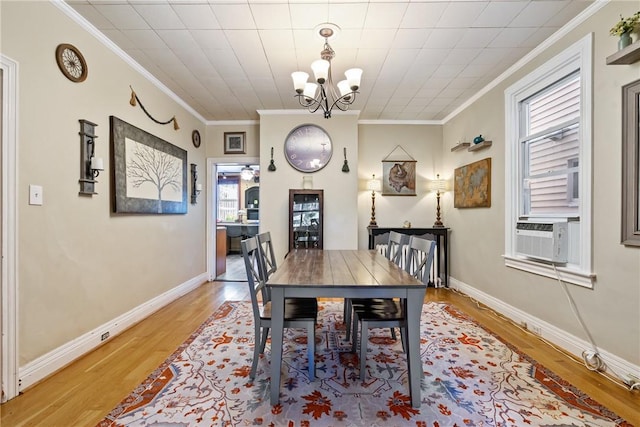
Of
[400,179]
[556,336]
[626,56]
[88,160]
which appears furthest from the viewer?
[400,179]

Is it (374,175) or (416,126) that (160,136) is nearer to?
(374,175)

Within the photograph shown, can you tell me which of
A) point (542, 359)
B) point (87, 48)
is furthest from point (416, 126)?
point (87, 48)

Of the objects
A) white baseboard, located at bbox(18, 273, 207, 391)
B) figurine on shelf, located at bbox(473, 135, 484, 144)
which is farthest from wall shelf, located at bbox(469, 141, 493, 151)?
white baseboard, located at bbox(18, 273, 207, 391)

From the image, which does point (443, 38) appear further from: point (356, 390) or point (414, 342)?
point (356, 390)

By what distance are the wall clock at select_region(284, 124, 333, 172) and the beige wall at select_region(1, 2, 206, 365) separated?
1922 millimetres

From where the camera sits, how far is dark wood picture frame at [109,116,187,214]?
8.93 ft

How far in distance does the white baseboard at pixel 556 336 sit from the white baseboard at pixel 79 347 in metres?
3.73

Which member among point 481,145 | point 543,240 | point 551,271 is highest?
point 481,145

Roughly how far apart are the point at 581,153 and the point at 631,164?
1.37 ft

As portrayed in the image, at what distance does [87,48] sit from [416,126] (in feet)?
13.7

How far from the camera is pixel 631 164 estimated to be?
1933 millimetres

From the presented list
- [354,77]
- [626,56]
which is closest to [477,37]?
[626,56]

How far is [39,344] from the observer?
197 cm

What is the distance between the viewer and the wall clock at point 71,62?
214 cm
